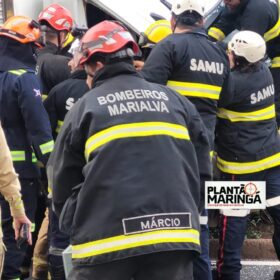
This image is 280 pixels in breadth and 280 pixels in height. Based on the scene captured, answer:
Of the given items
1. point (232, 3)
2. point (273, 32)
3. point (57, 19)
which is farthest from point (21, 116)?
point (273, 32)

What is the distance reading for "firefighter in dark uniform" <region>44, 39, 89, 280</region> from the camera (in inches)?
166

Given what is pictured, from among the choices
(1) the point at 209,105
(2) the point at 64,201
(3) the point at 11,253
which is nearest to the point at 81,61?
(2) the point at 64,201

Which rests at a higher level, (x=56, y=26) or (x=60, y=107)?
(x=56, y=26)

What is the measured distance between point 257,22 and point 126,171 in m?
3.55

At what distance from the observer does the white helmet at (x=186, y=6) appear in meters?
4.17

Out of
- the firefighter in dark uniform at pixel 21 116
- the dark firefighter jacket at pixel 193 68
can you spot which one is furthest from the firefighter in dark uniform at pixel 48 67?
the dark firefighter jacket at pixel 193 68

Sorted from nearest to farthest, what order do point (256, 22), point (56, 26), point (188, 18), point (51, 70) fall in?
point (188, 18) < point (51, 70) < point (56, 26) < point (256, 22)

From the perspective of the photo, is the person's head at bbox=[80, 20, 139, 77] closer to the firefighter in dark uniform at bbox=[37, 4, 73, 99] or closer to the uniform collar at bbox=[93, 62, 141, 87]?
the uniform collar at bbox=[93, 62, 141, 87]

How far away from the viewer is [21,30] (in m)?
4.33

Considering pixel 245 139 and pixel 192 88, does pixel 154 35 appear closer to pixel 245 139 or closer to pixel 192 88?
pixel 192 88

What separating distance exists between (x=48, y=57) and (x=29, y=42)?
445 mm

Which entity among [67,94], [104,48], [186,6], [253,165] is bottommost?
[253,165]

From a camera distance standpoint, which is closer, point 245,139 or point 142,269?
point 142,269

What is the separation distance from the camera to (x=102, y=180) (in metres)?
2.63
